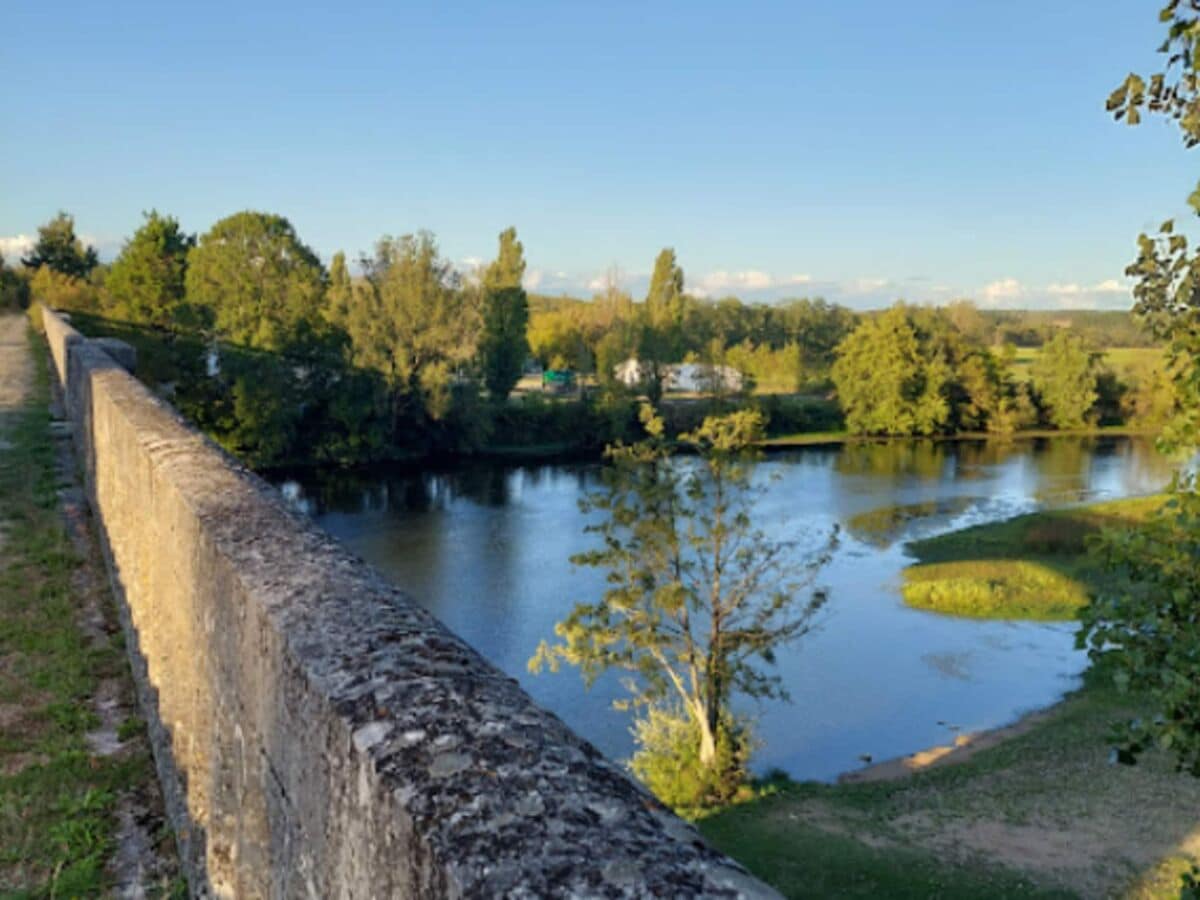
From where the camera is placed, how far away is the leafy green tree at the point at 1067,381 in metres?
65.8

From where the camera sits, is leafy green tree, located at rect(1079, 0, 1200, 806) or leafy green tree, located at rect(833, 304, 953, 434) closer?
leafy green tree, located at rect(1079, 0, 1200, 806)

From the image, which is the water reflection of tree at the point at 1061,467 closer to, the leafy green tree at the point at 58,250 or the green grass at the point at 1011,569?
the green grass at the point at 1011,569

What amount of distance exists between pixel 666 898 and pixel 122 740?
4490mm

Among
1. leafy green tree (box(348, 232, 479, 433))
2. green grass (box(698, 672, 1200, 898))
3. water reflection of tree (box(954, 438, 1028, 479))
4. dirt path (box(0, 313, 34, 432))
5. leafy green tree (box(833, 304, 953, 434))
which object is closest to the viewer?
green grass (box(698, 672, 1200, 898))

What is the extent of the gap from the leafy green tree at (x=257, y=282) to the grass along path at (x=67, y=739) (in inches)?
1563

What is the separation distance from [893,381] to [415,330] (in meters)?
33.3

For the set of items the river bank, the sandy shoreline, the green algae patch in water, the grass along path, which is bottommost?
the sandy shoreline

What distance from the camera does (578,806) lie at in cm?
154

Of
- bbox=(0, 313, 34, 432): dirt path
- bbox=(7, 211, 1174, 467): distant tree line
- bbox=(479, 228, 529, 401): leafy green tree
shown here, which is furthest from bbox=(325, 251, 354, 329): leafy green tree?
bbox=(0, 313, 34, 432): dirt path

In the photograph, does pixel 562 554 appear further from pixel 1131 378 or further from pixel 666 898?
pixel 1131 378

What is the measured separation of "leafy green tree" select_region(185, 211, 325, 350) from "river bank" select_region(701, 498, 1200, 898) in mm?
36519

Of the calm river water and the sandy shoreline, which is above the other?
the calm river water

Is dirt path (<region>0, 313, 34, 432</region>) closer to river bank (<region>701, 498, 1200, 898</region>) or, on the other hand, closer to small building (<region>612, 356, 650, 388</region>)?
river bank (<region>701, 498, 1200, 898</region>)

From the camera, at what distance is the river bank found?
13180 mm
